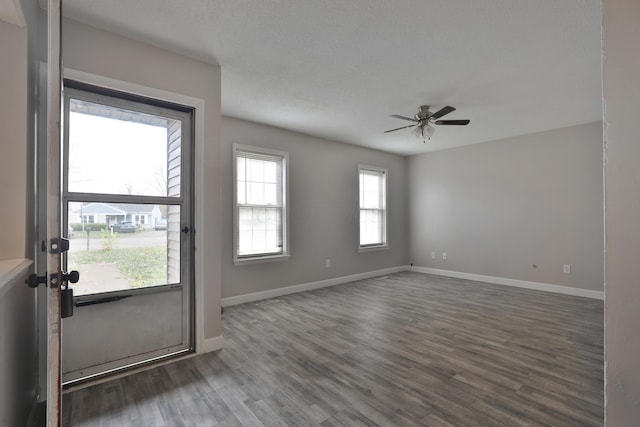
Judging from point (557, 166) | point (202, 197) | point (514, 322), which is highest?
point (557, 166)

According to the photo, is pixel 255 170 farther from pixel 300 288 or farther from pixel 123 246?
pixel 123 246

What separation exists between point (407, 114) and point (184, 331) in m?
3.72

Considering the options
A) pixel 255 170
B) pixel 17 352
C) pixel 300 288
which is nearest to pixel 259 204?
pixel 255 170

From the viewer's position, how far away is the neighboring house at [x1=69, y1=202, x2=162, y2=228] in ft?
7.60

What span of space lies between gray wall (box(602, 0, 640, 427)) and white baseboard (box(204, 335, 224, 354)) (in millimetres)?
2674

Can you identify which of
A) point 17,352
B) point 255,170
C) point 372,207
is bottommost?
point 17,352

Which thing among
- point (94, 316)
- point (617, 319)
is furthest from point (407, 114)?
point (94, 316)

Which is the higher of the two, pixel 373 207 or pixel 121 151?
pixel 121 151

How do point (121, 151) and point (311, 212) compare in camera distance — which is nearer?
point (121, 151)

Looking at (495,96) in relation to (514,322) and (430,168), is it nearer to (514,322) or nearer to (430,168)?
(514,322)

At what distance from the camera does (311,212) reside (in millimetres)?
5230

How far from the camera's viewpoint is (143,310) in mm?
2543

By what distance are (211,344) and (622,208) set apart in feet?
9.65

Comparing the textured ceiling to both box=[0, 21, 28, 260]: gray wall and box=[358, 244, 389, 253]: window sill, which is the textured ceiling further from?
box=[358, 244, 389, 253]: window sill
